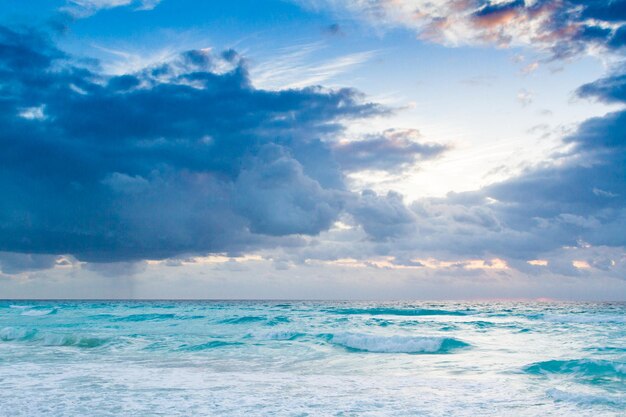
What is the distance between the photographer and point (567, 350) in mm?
21516

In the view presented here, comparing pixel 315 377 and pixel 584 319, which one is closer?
pixel 315 377

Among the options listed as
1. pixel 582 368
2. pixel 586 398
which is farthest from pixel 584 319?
pixel 586 398

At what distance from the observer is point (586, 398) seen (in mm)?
11703

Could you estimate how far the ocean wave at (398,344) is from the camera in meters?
23.3

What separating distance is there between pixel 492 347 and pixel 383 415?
15697 mm

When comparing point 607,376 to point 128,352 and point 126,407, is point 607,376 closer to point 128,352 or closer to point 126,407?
point 126,407

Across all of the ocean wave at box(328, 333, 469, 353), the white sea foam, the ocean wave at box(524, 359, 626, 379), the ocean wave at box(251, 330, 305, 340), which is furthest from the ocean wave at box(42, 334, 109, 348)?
the ocean wave at box(524, 359, 626, 379)

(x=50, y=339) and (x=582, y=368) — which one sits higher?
(x=582, y=368)

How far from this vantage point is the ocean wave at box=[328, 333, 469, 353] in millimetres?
23266

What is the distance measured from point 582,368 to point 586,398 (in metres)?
5.31

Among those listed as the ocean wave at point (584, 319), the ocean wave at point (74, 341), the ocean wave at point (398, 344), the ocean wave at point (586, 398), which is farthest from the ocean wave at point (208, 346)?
the ocean wave at point (584, 319)

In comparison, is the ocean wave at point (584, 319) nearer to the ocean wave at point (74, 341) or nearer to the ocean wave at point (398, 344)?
the ocean wave at point (398, 344)

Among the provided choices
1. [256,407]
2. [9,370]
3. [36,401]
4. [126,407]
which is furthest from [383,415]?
[9,370]

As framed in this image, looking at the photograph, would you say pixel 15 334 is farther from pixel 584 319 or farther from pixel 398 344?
pixel 584 319
